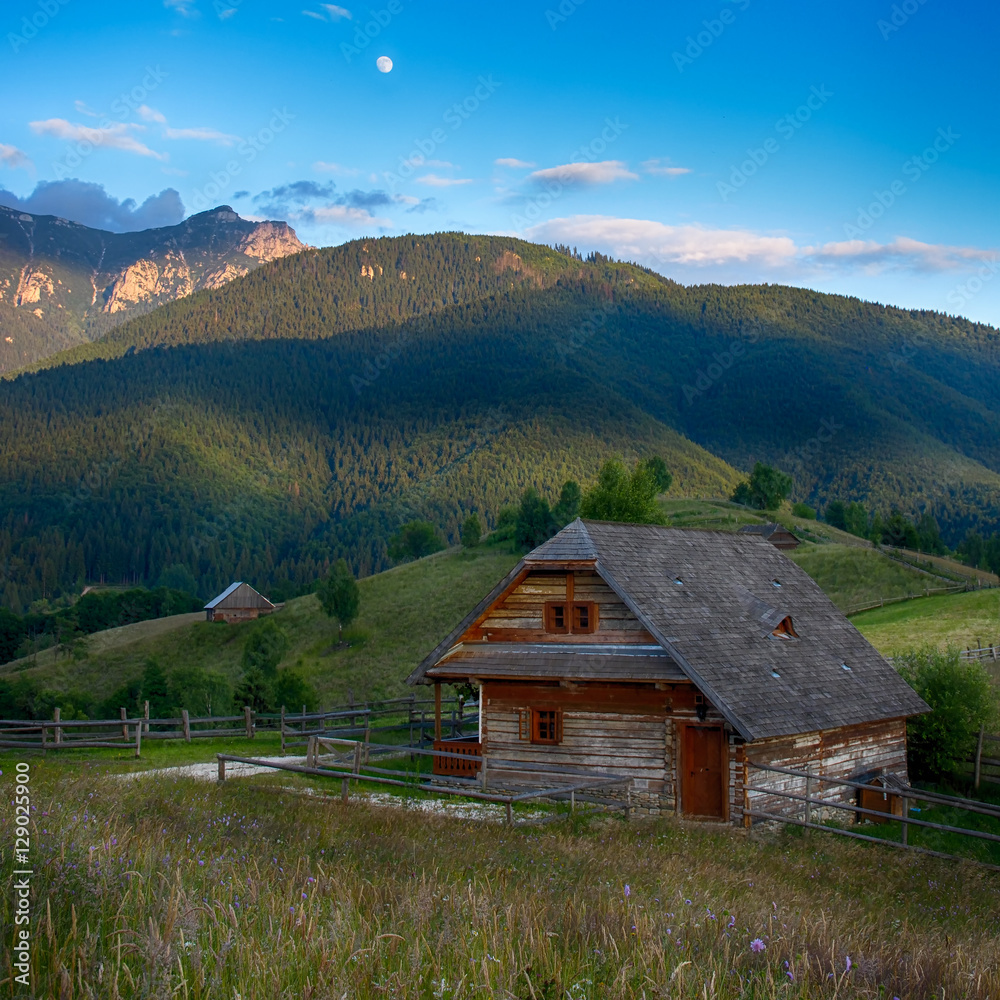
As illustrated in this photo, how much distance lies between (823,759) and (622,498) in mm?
38226

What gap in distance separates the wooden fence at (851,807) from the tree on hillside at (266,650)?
1746 inches

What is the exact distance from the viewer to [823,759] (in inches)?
892

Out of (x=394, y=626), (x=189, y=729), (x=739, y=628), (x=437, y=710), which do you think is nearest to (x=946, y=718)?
(x=739, y=628)

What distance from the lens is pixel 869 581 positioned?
6806 centimetres

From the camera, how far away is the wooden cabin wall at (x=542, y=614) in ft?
71.9

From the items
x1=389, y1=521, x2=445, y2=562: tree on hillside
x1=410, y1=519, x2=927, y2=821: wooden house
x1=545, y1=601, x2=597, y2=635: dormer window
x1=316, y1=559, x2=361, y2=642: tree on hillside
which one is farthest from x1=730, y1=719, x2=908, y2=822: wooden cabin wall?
x1=389, y1=521, x2=445, y2=562: tree on hillside

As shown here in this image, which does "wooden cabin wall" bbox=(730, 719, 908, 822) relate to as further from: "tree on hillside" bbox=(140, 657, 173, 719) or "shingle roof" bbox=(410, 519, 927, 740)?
"tree on hillside" bbox=(140, 657, 173, 719)

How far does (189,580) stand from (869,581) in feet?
416

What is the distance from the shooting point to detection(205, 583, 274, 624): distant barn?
9938 cm

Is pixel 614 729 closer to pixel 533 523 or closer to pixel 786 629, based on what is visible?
pixel 786 629

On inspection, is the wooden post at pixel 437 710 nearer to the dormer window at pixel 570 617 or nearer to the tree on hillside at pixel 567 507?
the dormer window at pixel 570 617

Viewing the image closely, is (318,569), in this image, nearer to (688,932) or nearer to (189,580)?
(189,580)

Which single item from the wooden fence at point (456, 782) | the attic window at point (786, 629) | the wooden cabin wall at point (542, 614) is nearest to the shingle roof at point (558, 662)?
the wooden cabin wall at point (542, 614)

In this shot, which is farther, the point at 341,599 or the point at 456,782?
the point at 341,599
